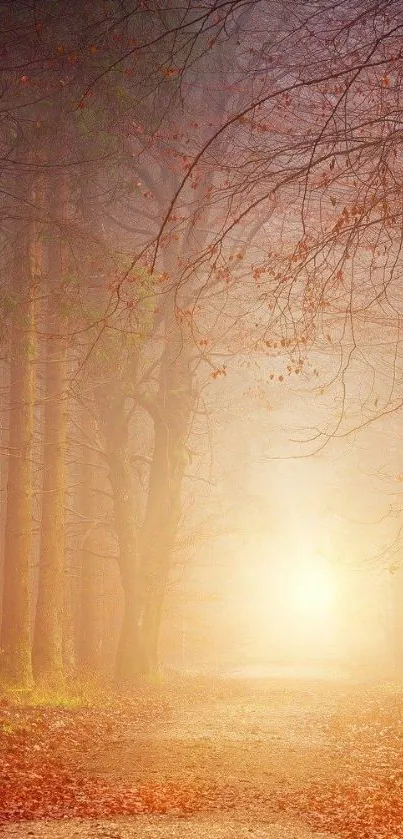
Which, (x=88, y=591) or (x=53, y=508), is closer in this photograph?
(x=53, y=508)

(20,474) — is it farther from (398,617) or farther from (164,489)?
(398,617)

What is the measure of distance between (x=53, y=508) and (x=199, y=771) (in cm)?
922

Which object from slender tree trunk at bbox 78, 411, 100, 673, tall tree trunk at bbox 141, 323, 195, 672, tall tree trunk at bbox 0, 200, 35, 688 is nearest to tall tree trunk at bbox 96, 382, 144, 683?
tall tree trunk at bbox 141, 323, 195, 672

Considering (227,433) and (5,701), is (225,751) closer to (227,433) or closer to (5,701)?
(5,701)

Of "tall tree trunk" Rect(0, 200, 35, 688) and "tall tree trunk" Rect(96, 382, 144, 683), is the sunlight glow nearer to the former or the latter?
"tall tree trunk" Rect(96, 382, 144, 683)

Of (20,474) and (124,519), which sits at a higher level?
(20,474)

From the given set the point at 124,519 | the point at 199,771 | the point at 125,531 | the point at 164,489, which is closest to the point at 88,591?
the point at 125,531

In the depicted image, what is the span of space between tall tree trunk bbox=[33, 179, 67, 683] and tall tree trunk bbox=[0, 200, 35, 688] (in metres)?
0.67

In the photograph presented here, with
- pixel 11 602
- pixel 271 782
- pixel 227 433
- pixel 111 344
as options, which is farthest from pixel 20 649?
pixel 227 433

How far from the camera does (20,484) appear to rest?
15.4m

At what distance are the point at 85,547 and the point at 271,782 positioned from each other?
56.3 feet

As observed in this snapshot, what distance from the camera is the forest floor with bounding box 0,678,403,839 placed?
6.08 meters

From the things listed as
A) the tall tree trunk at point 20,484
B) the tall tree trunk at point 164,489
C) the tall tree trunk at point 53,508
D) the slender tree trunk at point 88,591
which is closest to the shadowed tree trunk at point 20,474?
the tall tree trunk at point 20,484

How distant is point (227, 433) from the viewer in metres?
38.0
